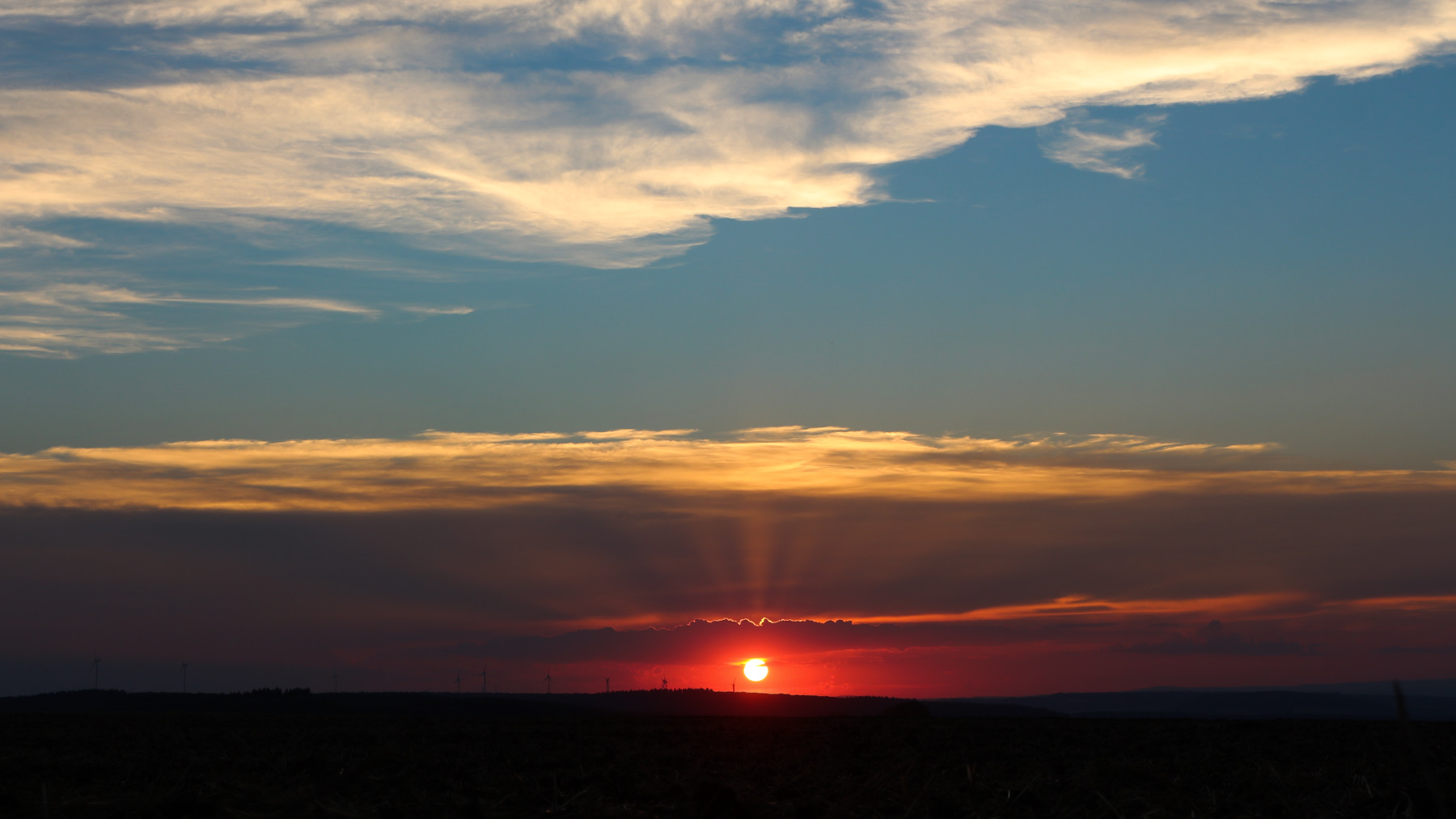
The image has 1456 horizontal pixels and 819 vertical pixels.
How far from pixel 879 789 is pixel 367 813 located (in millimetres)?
10020

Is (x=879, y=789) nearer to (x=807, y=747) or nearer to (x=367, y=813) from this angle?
(x=367, y=813)

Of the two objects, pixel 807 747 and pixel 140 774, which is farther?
pixel 807 747

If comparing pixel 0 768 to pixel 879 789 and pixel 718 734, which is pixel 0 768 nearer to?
pixel 879 789

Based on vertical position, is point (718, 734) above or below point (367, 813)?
above

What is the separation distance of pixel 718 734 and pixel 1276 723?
35.3 meters

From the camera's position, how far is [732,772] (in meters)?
32.4

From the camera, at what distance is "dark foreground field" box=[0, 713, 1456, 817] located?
18047 millimetres

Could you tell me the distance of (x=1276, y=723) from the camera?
68375mm

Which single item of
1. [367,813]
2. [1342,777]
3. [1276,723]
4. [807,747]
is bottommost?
[367,813]

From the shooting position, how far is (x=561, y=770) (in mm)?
32625

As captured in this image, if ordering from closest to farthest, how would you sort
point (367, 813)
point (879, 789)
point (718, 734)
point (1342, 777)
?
1. point (367, 813)
2. point (879, 789)
3. point (1342, 777)
4. point (718, 734)

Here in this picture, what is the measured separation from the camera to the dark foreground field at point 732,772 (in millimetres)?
18047

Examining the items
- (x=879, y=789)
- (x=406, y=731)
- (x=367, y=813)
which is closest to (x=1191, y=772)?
(x=879, y=789)

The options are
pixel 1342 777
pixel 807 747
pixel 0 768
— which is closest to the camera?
pixel 1342 777
